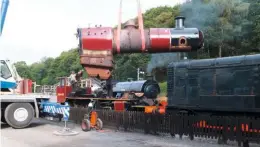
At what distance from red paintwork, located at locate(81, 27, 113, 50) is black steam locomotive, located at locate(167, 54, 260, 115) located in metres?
7.92

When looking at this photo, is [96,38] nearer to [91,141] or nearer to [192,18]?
[91,141]

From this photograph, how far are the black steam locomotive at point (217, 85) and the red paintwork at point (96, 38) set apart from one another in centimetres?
792

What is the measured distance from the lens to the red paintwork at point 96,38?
480 cm

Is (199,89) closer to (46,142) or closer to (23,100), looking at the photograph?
(46,142)

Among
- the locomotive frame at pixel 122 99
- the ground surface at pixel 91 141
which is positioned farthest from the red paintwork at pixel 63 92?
the ground surface at pixel 91 141

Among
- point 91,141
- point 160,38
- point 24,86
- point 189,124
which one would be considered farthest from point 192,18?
point 160,38

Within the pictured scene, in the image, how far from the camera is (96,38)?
4797 mm

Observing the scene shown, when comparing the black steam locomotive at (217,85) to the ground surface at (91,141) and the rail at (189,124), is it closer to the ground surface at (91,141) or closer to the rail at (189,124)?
the rail at (189,124)

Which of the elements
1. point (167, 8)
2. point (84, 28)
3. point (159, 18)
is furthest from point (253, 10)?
point (84, 28)

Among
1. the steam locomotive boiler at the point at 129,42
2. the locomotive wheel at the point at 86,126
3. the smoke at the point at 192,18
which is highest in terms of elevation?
the smoke at the point at 192,18

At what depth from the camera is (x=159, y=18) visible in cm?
5025

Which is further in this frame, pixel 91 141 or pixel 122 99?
pixel 122 99

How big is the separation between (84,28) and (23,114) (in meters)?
11.2

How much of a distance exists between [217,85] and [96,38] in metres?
8.78
